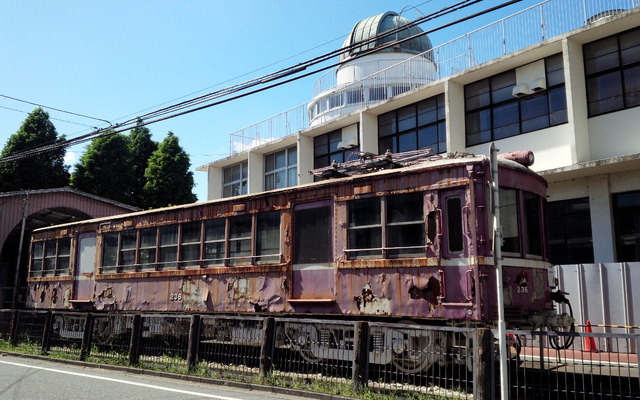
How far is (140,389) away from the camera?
8930mm

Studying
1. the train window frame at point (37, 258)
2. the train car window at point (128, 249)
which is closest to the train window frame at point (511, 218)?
the train car window at point (128, 249)

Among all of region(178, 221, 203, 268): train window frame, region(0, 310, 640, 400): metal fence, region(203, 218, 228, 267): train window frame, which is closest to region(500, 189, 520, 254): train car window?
region(0, 310, 640, 400): metal fence

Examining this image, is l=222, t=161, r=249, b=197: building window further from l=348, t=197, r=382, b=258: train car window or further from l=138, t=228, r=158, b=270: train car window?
l=348, t=197, r=382, b=258: train car window

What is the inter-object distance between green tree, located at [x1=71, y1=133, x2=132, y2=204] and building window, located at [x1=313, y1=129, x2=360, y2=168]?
20.7 m

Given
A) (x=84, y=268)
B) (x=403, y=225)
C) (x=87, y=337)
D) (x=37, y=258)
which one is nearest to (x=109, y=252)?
(x=84, y=268)

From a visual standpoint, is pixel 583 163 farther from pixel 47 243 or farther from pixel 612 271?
pixel 47 243

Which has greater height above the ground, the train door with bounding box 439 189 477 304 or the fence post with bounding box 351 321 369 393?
the train door with bounding box 439 189 477 304

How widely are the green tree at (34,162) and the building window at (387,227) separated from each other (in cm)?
3331

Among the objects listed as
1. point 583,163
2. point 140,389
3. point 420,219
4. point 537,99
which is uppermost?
point 537,99

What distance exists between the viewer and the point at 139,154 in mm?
45344

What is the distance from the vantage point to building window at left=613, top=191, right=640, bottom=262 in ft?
48.3

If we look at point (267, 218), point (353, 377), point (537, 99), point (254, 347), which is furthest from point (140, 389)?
point (537, 99)

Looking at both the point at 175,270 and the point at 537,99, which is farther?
the point at 537,99

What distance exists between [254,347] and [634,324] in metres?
9.41
